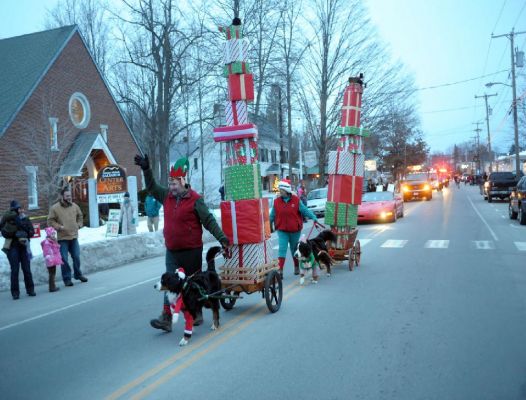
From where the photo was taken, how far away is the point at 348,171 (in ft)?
41.0

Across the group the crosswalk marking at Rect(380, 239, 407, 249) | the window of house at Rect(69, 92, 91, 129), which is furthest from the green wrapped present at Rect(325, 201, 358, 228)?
the window of house at Rect(69, 92, 91, 129)

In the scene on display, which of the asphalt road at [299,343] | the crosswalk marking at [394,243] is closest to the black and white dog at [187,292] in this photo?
the asphalt road at [299,343]

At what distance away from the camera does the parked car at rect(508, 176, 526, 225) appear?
68.9 feet

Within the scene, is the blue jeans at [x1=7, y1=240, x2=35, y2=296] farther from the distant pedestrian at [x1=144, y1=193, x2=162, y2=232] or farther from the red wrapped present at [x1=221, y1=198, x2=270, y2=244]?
the distant pedestrian at [x1=144, y1=193, x2=162, y2=232]

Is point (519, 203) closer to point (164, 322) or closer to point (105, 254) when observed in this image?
point (105, 254)

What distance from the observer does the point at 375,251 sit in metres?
14.7

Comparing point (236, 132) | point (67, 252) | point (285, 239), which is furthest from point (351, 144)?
point (67, 252)

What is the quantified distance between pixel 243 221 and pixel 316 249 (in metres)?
2.96

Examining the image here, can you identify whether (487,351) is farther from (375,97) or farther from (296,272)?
(375,97)

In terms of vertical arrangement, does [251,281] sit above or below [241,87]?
below

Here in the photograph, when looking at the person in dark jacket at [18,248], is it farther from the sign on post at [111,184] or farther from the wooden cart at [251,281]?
the sign on post at [111,184]

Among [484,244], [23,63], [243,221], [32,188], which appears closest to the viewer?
[243,221]

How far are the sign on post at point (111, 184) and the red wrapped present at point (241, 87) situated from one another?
14124 mm

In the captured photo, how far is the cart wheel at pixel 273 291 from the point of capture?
294 inches
